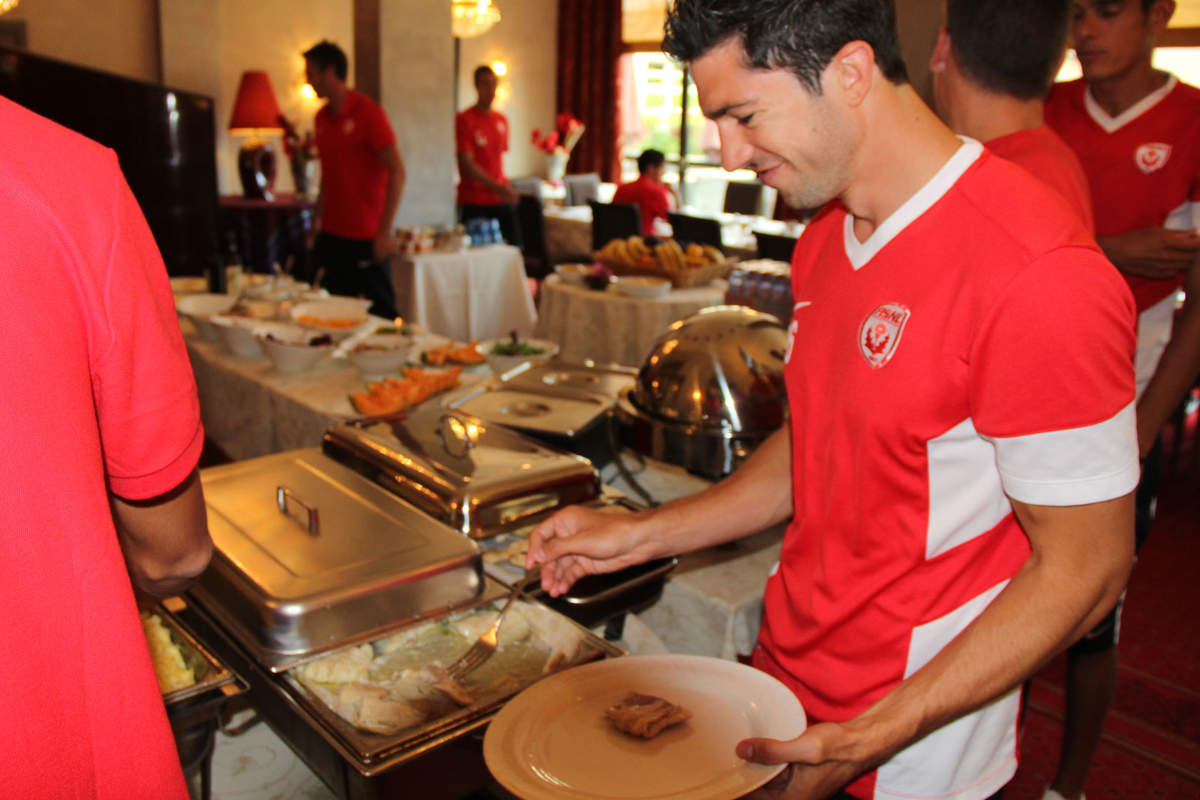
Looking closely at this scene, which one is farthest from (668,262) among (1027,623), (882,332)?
(1027,623)

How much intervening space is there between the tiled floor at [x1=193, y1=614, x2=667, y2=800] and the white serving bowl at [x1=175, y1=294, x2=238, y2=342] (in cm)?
156

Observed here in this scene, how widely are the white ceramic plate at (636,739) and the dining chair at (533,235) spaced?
5.35 metres

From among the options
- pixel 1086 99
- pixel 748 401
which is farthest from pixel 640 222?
pixel 748 401

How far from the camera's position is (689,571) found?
53.9 inches

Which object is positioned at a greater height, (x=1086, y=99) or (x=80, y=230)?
(x=1086, y=99)

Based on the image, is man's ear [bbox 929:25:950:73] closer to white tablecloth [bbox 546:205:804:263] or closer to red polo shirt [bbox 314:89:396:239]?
red polo shirt [bbox 314:89:396:239]

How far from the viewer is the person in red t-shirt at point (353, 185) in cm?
373

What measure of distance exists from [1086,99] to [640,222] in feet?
12.4

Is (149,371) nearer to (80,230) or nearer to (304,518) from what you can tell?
(80,230)

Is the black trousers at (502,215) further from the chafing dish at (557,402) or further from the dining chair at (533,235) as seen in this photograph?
the chafing dish at (557,402)

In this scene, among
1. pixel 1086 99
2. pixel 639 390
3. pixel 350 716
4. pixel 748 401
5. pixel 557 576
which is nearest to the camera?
pixel 350 716

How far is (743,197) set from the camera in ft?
23.1

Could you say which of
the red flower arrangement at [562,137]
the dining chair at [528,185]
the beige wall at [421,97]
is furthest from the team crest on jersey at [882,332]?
the red flower arrangement at [562,137]


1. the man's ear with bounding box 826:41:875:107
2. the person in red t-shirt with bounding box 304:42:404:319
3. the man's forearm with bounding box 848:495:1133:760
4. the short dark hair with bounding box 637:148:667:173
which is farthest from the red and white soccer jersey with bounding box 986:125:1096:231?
the short dark hair with bounding box 637:148:667:173
